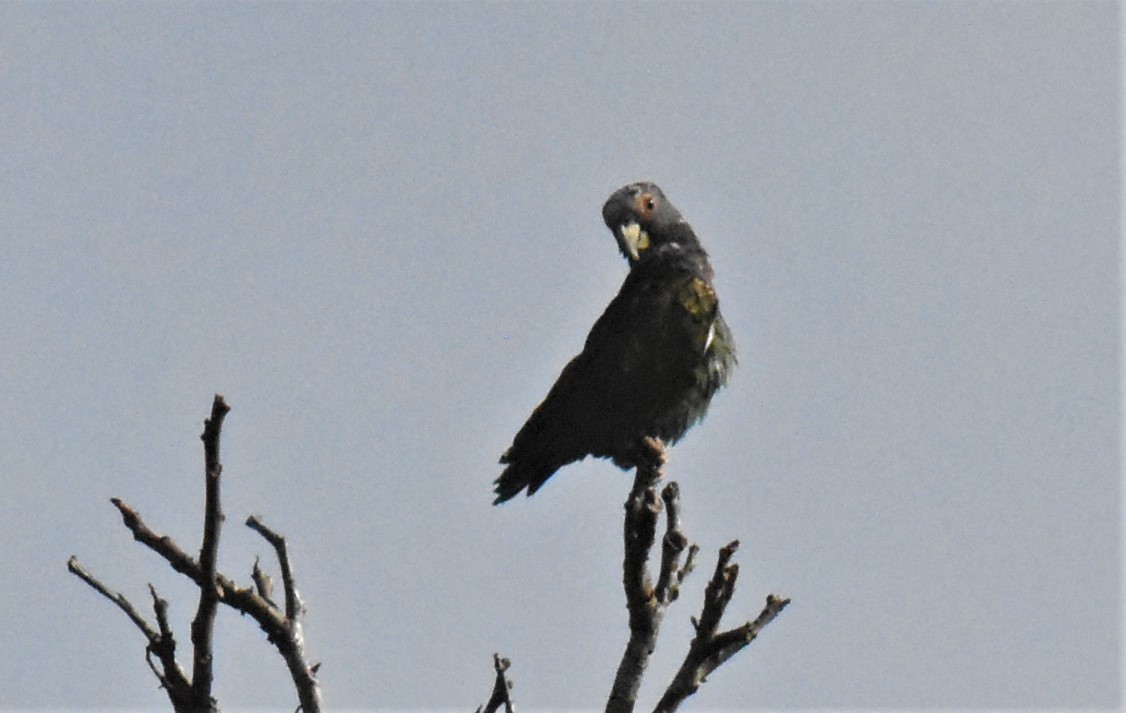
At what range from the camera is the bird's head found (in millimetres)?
8211

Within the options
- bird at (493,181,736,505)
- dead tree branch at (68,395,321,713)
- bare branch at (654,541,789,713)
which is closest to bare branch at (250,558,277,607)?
dead tree branch at (68,395,321,713)

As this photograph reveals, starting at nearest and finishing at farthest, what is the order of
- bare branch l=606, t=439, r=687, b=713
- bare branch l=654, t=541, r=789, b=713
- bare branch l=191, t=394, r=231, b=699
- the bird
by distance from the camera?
1. bare branch l=191, t=394, r=231, b=699
2. bare branch l=654, t=541, r=789, b=713
3. bare branch l=606, t=439, r=687, b=713
4. the bird

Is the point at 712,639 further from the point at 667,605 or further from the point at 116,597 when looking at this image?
the point at 116,597

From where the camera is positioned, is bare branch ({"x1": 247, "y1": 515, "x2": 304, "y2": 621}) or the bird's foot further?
the bird's foot

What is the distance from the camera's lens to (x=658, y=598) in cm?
454

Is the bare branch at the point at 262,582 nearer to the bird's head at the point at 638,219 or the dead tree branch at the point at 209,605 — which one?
the dead tree branch at the point at 209,605

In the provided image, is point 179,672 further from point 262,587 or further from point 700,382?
point 700,382

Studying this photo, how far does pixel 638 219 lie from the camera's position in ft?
27.3

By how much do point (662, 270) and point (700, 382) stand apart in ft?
2.85

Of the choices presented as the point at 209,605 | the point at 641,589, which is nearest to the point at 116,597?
the point at 209,605

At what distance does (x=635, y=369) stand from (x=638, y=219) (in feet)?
3.55

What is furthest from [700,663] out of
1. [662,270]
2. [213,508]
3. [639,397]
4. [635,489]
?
[662,270]

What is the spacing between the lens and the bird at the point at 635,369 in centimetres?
775

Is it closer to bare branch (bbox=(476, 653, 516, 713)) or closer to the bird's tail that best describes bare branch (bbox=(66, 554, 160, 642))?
bare branch (bbox=(476, 653, 516, 713))
